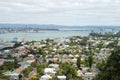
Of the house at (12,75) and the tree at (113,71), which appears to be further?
the house at (12,75)

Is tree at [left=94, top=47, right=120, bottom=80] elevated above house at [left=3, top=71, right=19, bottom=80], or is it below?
above

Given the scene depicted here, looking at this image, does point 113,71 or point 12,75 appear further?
Result: point 12,75

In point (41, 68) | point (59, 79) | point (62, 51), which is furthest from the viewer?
point (62, 51)

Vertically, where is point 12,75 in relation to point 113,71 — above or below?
below

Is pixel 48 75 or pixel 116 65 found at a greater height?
pixel 116 65

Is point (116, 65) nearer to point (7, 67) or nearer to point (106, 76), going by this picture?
point (106, 76)

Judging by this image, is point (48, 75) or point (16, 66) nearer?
point (48, 75)

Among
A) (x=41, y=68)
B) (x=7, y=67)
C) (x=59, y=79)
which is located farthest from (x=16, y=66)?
(x=59, y=79)

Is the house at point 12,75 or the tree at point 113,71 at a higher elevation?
the tree at point 113,71

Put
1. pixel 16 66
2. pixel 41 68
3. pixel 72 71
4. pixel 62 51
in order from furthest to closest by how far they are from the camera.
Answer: pixel 62 51, pixel 16 66, pixel 41 68, pixel 72 71

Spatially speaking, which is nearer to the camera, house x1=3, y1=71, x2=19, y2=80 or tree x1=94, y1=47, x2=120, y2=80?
tree x1=94, y1=47, x2=120, y2=80
